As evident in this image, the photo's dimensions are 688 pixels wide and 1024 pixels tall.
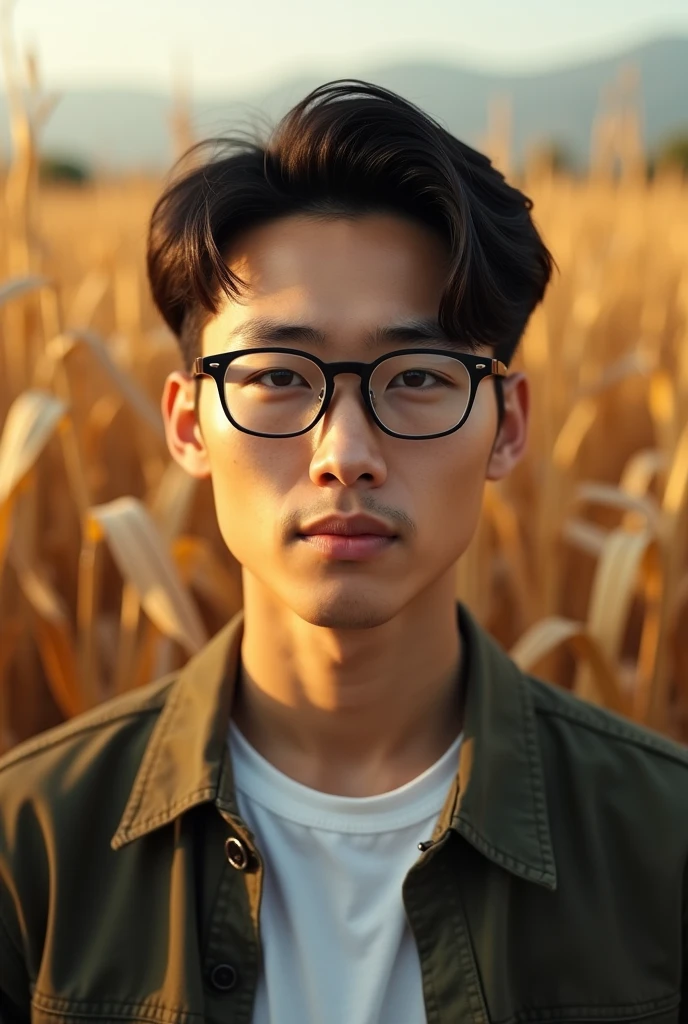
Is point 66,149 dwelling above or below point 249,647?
Result: above

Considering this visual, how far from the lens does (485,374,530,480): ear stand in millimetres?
1322

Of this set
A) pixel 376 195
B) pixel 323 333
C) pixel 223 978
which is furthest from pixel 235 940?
pixel 376 195

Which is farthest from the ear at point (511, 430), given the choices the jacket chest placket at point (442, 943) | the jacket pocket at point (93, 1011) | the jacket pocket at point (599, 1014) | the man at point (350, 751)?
the jacket pocket at point (93, 1011)

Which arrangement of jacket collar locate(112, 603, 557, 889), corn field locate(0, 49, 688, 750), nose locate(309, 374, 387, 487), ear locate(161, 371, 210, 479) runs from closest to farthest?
nose locate(309, 374, 387, 487)
jacket collar locate(112, 603, 557, 889)
ear locate(161, 371, 210, 479)
corn field locate(0, 49, 688, 750)

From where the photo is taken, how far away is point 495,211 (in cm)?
123

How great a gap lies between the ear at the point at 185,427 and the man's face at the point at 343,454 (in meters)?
0.12

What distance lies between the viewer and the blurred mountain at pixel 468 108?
9.50ft

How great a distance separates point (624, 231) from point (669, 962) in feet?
14.8

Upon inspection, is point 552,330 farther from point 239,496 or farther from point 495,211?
point 239,496

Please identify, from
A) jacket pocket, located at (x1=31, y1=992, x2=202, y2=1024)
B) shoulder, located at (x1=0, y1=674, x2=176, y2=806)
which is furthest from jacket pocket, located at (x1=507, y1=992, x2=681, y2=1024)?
shoulder, located at (x1=0, y1=674, x2=176, y2=806)

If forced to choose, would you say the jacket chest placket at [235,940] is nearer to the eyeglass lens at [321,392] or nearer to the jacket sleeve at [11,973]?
the jacket sleeve at [11,973]

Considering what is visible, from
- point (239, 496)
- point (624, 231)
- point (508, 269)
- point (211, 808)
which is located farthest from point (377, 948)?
point (624, 231)

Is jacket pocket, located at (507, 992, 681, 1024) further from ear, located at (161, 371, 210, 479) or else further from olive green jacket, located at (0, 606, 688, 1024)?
ear, located at (161, 371, 210, 479)

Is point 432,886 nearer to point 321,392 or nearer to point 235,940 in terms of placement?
point 235,940
